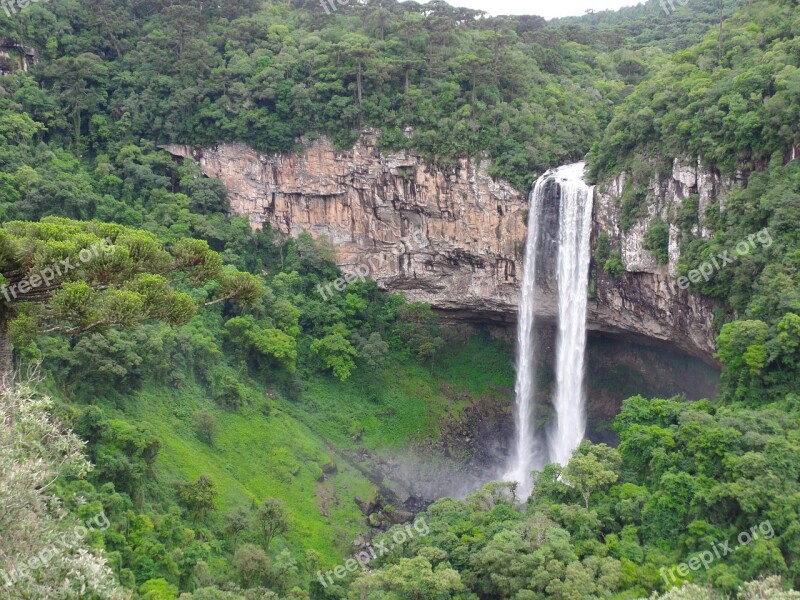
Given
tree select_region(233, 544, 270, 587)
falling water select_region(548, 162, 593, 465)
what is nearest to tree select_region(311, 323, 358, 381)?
falling water select_region(548, 162, 593, 465)

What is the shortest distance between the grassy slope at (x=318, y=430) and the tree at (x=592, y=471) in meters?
8.17

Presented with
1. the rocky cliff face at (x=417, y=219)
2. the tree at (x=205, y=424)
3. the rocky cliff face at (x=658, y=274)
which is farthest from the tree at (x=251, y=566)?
the rocky cliff face at (x=417, y=219)

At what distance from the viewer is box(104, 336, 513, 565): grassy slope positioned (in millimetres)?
23641

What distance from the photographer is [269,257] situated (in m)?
33.5

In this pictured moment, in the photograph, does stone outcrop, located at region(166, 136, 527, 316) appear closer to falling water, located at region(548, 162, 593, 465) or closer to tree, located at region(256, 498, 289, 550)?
falling water, located at region(548, 162, 593, 465)

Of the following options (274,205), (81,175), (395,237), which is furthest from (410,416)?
(81,175)

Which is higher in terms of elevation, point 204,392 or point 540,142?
point 540,142

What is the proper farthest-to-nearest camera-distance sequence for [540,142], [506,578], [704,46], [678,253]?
1. [540,142]
2. [704,46]
3. [678,253]
4. [506,578]

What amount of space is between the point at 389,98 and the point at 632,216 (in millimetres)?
11293

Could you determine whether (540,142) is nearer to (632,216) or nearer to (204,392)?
(632,216)

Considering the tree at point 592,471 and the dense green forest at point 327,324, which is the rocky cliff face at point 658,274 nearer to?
the dense green forest at point 327,324

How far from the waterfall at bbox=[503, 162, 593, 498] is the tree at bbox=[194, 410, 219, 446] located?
11.0 meters

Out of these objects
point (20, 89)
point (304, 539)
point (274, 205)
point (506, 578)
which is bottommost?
point (304, 539)

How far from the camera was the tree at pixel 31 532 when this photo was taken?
9555 mm
